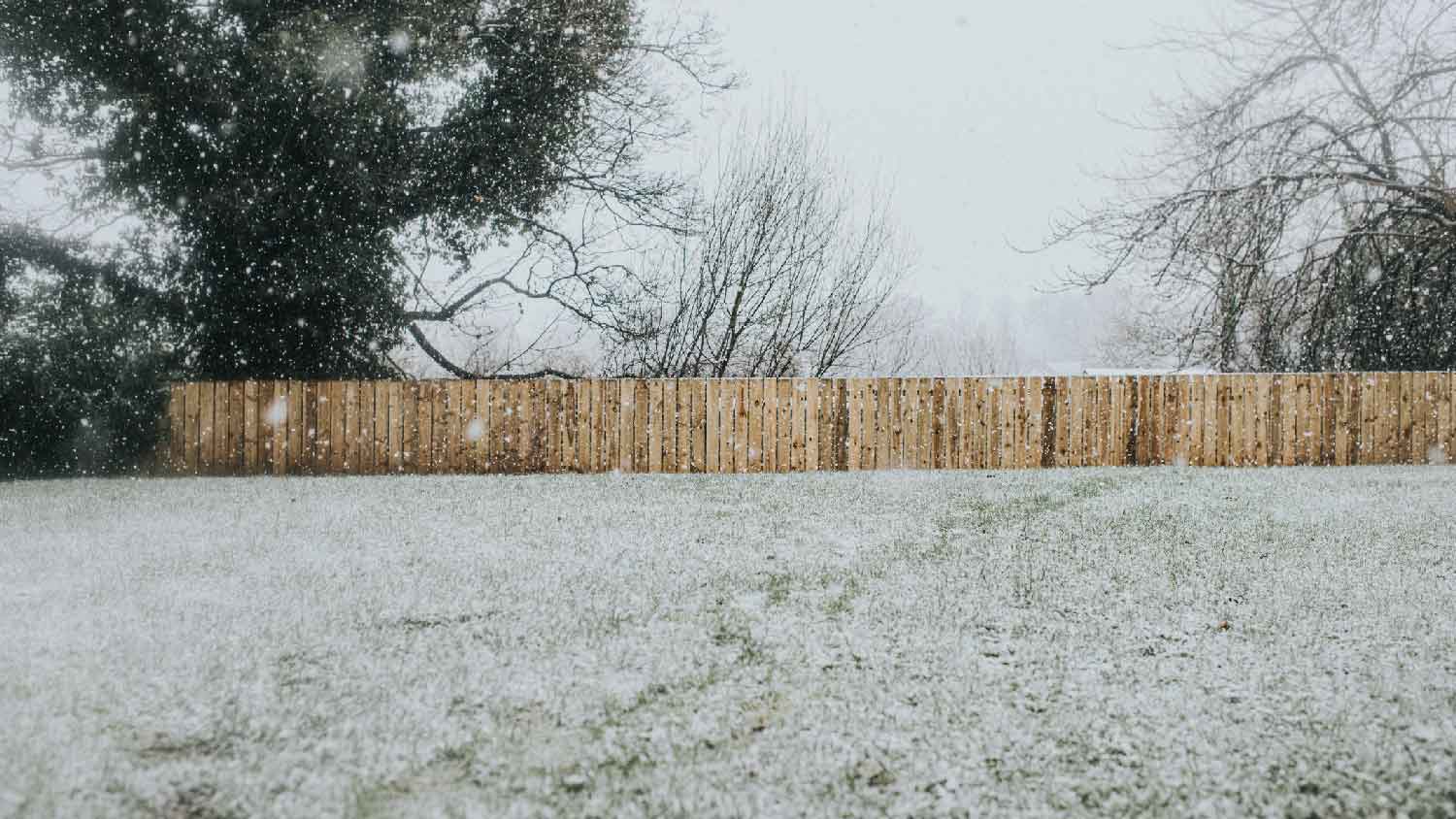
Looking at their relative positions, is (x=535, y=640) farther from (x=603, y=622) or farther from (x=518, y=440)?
(x=518, y=440)

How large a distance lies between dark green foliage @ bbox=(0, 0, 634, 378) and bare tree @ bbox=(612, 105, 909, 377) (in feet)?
10.4

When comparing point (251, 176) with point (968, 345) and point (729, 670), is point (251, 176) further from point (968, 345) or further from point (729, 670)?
point (968, 345)

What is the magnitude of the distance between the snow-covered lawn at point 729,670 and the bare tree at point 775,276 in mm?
7605

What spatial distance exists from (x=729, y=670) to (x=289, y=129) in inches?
393

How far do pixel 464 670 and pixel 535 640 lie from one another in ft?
1.22

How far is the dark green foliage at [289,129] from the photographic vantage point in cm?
1034

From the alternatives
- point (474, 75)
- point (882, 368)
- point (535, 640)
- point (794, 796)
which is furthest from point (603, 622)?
point (882, 368)

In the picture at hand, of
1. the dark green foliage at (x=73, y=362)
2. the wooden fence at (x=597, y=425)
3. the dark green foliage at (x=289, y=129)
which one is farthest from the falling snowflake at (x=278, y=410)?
the dark green foliage at (x=73, y=362)

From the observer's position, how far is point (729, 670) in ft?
10.2

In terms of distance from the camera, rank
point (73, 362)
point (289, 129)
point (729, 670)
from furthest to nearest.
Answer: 1. point (289, 129)
2. point (73, 362)
3. point (729, 670)

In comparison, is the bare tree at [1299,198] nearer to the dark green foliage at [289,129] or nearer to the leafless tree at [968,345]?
the dark green foliage at [289,129]

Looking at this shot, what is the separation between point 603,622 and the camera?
11.8 feet

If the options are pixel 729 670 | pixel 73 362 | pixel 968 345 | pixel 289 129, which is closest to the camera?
pixel 729 670

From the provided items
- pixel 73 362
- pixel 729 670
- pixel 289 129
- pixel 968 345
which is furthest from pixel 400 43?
pixel 968 345
